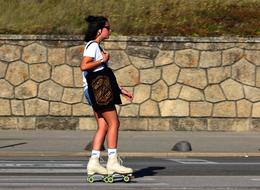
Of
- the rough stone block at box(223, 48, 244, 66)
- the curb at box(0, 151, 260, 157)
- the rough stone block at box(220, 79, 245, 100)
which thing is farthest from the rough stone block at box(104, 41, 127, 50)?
the curb at box(0, 151, 260, 157)

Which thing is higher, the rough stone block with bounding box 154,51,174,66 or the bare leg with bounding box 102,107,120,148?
the rough stone block with bounding box 154,51,174,66

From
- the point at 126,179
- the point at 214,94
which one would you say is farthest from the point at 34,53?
the point at 126,179

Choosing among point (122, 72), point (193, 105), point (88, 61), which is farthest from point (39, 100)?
point (88, 61)

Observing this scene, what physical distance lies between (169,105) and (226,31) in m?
2.32

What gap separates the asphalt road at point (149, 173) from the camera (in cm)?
1060

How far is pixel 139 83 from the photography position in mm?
19359

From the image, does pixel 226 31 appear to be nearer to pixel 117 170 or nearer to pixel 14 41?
pixel 14 41

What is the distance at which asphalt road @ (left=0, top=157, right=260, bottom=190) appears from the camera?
10602 mm

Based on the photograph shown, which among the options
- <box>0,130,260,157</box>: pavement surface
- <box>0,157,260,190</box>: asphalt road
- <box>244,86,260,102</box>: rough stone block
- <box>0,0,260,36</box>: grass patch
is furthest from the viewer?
<box>0,0,260,36</box>: grass patch

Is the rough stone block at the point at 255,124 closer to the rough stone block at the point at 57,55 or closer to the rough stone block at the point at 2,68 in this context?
the rough stone block at the point at 57,55

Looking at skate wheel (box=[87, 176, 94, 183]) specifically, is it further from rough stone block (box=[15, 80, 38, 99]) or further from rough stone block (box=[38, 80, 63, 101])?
rough stone block (box=[15, 80, 38, 99])

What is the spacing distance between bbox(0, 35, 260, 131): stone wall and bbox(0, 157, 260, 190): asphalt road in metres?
4.03

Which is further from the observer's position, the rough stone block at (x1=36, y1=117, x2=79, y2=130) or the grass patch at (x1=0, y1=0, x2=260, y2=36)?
the grass patch at (x1=0, y1=0, x2=260, y2=36)

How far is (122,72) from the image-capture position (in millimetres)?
19281
